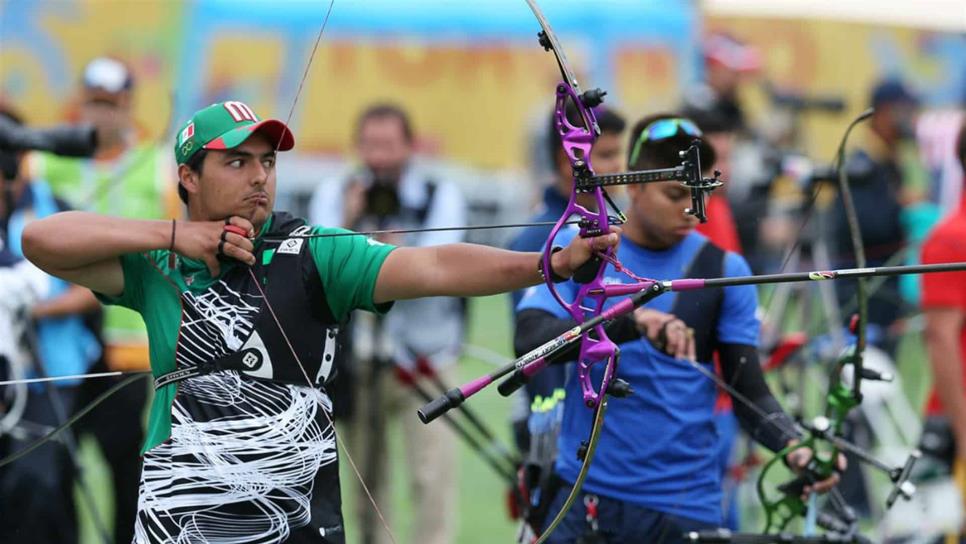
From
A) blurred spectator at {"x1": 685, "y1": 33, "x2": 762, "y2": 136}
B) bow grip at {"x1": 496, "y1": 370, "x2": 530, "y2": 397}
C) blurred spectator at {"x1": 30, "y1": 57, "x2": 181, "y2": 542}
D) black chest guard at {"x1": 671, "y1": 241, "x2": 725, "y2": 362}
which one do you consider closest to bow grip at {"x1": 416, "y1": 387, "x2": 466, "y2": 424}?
bow grip at {"x1": 496, "y1": 370, "x2": 530, "y2": 397}

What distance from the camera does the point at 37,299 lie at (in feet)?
19.1

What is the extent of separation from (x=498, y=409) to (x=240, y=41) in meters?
6.57

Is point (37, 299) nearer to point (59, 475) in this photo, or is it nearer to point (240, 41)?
point (59, 475)

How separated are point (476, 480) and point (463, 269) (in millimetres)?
5351

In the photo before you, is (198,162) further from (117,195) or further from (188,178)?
(117,195)

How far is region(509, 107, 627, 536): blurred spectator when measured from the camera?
4.57m

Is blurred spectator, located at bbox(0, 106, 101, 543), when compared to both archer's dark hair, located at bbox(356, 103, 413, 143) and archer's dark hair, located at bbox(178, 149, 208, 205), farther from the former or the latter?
archer's dark hair, located at bbox(178, 149, 208, 205)

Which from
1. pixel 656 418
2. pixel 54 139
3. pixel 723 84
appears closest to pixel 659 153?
pixel 656 418

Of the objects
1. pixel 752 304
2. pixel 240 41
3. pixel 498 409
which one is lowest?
pixel 498 409

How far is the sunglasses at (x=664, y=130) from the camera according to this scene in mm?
4371

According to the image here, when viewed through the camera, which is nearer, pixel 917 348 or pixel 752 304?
pixel 752 304

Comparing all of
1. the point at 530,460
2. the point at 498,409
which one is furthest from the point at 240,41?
the point at 530,460

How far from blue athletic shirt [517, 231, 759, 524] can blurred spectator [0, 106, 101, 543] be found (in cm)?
201

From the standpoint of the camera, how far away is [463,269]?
341cm
